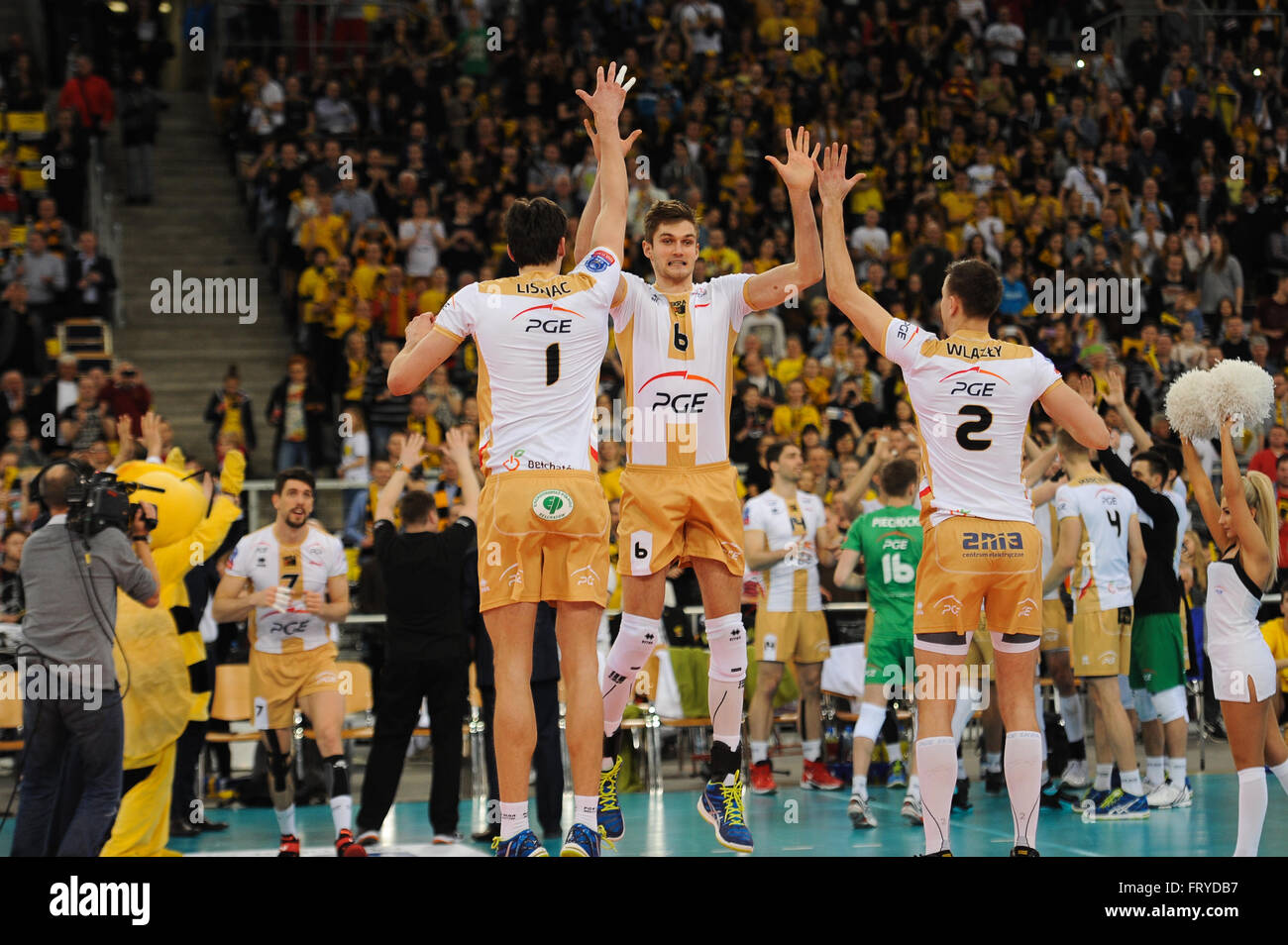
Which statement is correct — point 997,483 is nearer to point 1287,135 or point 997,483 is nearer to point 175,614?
point 175,614

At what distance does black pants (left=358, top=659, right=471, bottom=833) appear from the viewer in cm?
925

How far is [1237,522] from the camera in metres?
7.08

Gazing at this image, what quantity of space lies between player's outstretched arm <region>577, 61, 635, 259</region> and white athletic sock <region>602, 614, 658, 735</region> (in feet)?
5.62

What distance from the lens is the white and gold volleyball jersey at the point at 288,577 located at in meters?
9.17

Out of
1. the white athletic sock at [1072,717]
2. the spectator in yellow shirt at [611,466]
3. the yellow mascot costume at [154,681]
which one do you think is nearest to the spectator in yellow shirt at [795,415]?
the spectator in yellow shirt at [611,466]

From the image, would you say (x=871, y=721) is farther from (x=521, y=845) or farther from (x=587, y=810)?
(x=521, y=845)

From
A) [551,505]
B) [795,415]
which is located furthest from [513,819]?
[795,415]

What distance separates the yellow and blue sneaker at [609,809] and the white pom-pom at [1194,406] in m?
3.37

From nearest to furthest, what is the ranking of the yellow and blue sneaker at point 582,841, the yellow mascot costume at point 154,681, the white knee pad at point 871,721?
the yellow and blue sneaker at point 582,841, the yellow mascot costume at point 154,681, the white knee pad at point 871,721

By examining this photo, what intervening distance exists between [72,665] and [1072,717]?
730 cm

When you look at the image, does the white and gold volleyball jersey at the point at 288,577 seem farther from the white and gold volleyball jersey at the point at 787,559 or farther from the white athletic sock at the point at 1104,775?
the white athletic sock at the point at 1104,775

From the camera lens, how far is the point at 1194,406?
7297mm

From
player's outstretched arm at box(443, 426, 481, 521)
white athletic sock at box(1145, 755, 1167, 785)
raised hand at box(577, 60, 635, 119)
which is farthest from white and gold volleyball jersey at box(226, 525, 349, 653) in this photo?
white athletic sock at box(1145, 755, 1167, 785)
